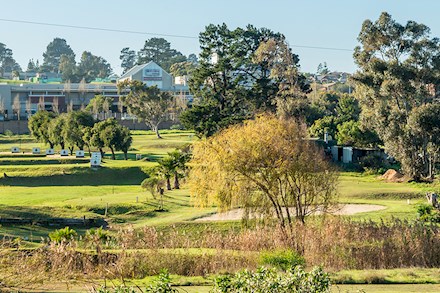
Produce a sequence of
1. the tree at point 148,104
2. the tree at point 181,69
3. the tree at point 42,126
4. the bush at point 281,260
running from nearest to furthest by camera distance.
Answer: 1. the bush at point 281,260
2. the tree at point 42,126
3. the tree at point 148,104
4. the tree at point 181,69

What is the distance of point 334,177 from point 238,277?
1815 centimetres

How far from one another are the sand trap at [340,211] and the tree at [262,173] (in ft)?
5.04

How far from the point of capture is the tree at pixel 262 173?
92.5 feet

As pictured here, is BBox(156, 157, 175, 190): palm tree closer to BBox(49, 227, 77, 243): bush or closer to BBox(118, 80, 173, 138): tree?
BBox(49, 227, 77, 243): bush

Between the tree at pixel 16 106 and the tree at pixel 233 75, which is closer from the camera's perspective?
the tree at pixel 233 75

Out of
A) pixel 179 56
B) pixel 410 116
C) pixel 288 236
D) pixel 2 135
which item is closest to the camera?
pixel 288 236

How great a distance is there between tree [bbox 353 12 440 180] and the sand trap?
13033mm

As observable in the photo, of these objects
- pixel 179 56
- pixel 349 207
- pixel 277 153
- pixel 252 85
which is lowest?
pixel 349 207

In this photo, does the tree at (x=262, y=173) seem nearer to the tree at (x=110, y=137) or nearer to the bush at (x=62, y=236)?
the bush at (x=62, y=236)

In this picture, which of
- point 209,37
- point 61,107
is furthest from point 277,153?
point 61,107

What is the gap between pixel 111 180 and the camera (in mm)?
49344

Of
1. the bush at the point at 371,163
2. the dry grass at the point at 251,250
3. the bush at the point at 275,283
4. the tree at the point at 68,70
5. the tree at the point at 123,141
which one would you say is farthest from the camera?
the tree at the point at 68,70

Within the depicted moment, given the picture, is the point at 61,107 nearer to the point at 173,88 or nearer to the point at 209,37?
the point at 173,88

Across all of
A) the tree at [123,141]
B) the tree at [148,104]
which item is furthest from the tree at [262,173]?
the tree at [148,104]
